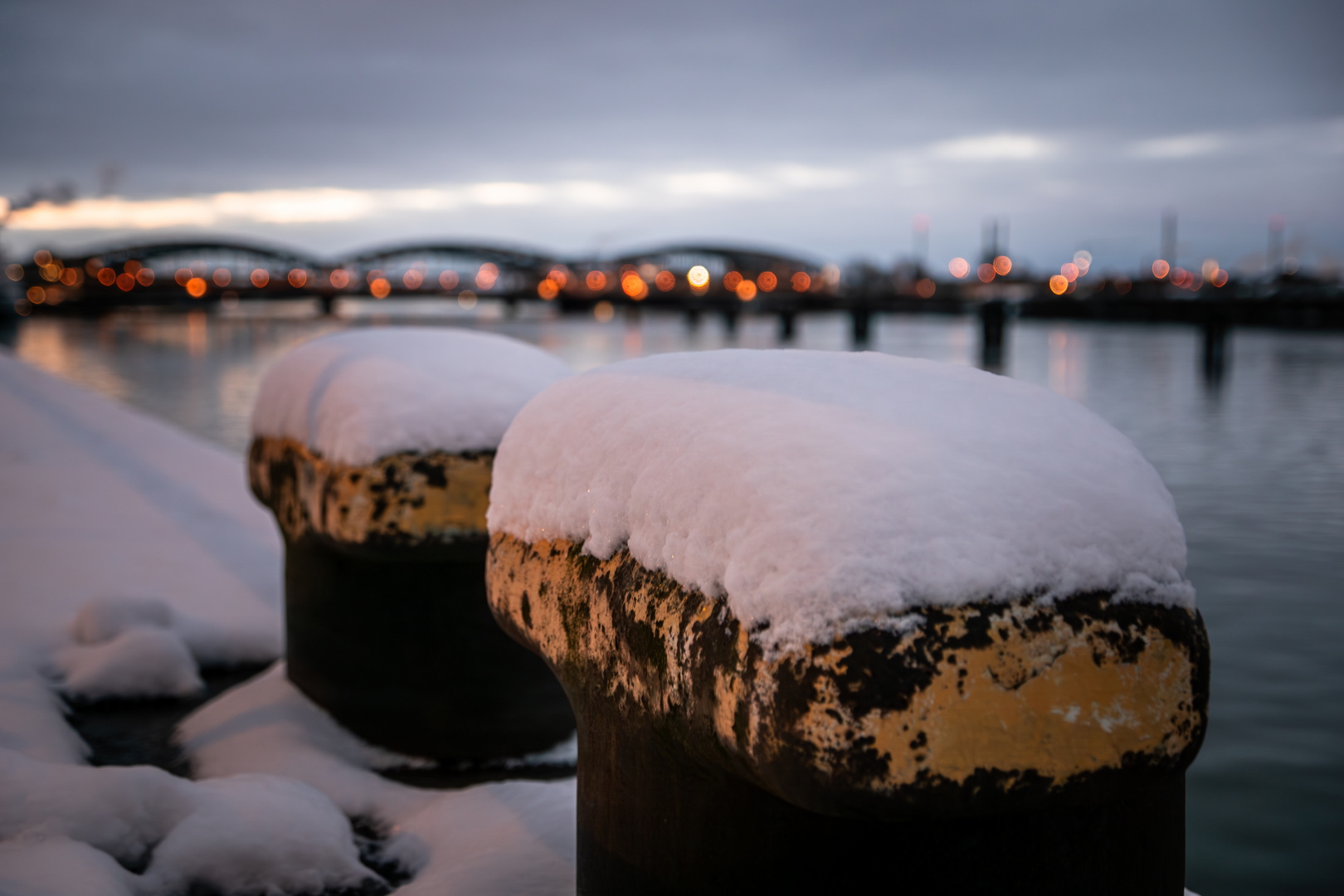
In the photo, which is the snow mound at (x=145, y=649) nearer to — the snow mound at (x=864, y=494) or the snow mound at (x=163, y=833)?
the snow mound at (x=163, y=833)

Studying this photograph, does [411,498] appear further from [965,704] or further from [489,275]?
[489,275]

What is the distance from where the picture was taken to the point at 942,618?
67.1 inches

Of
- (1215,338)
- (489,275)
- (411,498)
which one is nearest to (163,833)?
(411,498)

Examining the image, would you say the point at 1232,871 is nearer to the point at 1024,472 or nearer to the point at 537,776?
the point at 537,776

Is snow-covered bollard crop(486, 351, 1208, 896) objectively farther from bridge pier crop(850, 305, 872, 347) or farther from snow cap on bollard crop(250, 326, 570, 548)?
bridge pier crop(850, 305, 872, 347)

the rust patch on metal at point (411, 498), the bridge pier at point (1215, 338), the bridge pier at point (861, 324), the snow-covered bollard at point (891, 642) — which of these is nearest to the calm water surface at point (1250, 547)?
the bridge pier at point (1215, 338)

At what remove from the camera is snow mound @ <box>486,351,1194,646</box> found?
174cm

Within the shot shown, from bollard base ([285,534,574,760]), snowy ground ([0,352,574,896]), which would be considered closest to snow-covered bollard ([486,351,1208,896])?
snowy ground ([0,352,574,896])

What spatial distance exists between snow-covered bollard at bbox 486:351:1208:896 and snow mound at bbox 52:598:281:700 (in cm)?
328

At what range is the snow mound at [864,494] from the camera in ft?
5.72

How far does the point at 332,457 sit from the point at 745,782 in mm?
2435

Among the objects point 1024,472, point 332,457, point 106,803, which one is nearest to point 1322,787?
point 1024,472

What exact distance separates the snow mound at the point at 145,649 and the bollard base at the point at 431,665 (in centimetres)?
112

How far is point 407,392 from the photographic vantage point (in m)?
3.98
